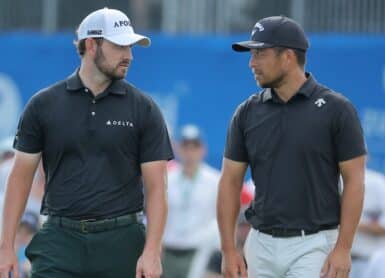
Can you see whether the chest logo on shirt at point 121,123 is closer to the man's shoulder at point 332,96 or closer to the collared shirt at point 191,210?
the man's shoulder at point 332,96

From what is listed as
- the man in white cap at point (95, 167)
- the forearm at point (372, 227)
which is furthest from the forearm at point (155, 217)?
the forearm at point (372, 227)

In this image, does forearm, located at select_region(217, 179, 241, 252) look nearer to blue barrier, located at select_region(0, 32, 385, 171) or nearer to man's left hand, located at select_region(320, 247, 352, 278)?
man's left hand, located at select_region(320, 247, 352, 278)

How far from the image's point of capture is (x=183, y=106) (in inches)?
549

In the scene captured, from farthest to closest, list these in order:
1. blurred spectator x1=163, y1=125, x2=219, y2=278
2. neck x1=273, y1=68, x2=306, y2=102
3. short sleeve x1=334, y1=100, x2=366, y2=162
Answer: blurred spectator x1=163, y1=125, x2=219, y2=278, neck x1=273, y1=68, x2=306, y2=102, short sleeve x1=334, y1=100, x2=366, y2=162

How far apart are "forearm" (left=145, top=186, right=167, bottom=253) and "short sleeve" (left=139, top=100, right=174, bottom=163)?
18cm

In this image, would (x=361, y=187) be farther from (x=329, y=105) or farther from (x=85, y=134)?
(x=85, y=134)

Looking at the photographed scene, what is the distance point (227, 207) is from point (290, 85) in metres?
0.76

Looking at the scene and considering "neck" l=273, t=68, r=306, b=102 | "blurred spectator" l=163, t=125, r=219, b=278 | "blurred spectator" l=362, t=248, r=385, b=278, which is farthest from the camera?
"blurred spectator" l=163, t=125, r=219, b=278

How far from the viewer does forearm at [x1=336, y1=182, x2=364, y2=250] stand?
772 cm

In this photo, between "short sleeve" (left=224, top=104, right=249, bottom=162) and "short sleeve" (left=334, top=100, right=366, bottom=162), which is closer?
"short sleeve" (left=334, top=100, right=366, bottom=162)

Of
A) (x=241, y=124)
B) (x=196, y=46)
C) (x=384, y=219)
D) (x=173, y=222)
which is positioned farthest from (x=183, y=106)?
(x=241, y=124)

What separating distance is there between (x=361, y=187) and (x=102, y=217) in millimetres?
1382

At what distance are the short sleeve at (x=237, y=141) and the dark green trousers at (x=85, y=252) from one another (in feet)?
2.26

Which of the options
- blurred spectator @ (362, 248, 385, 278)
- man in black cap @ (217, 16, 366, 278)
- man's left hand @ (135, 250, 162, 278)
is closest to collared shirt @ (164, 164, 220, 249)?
blurred spectator @ (362, 248, 385, 278)
